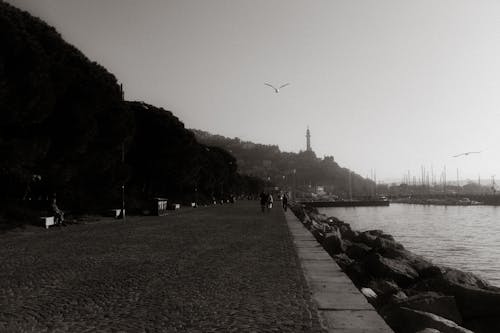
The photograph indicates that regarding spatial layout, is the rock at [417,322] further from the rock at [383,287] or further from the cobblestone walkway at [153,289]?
the rock at [383,287]

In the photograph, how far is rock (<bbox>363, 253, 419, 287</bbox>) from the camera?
11.5 m

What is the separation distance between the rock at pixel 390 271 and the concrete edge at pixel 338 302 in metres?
1.93

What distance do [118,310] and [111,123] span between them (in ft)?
75.4

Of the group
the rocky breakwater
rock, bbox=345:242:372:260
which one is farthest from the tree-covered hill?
the rocky breakwater

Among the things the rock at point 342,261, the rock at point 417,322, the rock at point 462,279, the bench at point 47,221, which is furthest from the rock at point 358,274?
the bench at point 47,221

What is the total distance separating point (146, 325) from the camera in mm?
5363

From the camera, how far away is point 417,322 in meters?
6.21

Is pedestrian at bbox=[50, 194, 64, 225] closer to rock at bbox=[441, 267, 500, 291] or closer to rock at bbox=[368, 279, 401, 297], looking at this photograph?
rock at bbox=[368, 279, 401, 297]

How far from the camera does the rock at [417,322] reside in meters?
5.87

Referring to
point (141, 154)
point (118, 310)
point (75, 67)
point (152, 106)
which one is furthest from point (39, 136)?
point (152, 106)

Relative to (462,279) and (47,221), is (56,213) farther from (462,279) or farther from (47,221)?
(462,279)

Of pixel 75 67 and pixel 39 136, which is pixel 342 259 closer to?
pixel 39 136

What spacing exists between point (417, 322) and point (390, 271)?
5.67 meters

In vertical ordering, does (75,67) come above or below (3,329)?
above
